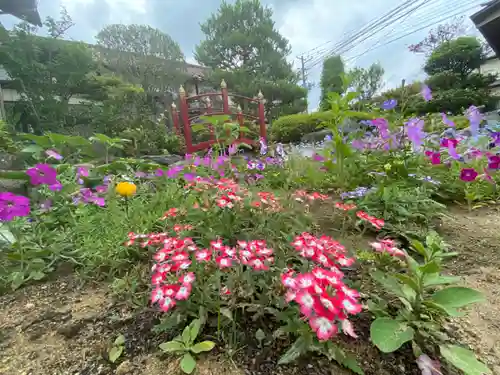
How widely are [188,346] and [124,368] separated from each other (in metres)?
0.15

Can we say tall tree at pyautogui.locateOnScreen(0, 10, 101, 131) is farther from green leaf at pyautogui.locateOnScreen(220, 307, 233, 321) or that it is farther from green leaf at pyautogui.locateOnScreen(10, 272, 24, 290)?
green leaf at pyautogui.locateOnScreen(220, 307, 233, 321)

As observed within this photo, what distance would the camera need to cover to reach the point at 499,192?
1675 mm

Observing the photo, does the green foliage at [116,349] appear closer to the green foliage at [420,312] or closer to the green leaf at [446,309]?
the green foliage at [420,312]

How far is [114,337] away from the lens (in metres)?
0.73

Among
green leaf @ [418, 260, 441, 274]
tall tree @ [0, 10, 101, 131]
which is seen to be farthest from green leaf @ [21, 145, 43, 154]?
tall tree @ [0, 10, 101, 131]

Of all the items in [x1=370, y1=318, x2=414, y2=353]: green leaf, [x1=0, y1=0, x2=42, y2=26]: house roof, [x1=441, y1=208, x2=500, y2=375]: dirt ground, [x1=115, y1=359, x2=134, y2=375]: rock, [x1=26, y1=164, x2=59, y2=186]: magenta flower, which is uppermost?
[x1=0, y1=0, x2=42, y2=26]: house roof

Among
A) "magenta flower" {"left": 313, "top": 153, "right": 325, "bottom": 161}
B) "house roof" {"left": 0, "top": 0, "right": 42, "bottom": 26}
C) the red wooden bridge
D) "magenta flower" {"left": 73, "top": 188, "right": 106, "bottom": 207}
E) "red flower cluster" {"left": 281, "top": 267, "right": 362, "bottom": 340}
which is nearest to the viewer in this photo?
"red flower cluster" {"left": 281, "top": 267, "right": 362, "bottom": 340}

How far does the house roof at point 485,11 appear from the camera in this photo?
3148 millimetres

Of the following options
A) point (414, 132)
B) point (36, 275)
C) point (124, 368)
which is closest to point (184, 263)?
point (124, 368)

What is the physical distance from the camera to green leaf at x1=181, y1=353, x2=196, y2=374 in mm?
570

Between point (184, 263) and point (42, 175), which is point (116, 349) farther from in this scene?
point (42, 175)

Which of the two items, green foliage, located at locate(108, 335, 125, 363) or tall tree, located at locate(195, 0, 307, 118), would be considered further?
tall tree, located at locate(195, 0, 307, 118)

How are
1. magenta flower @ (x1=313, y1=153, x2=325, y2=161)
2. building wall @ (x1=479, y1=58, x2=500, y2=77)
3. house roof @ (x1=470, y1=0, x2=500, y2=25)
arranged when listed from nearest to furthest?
1. magenta flower @ (x1=313, y1=153, x2=325, y2=161)
2. house roof @ (x1=470, y1=0, x2=500, y2=25)
3. building wall @ (x1=479, y1=58, x2=500, y2=77)

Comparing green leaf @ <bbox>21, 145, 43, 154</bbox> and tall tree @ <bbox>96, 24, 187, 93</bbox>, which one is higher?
tall tree @ <bbox>96, 24, 187, 93</bbox>
